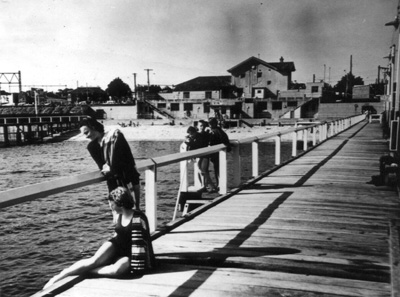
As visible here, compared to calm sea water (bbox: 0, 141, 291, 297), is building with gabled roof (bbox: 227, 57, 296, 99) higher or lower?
higher

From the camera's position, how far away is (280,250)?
4449mm

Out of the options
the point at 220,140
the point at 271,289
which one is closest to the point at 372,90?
the point at 220,140

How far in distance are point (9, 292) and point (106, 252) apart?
830 centimetres

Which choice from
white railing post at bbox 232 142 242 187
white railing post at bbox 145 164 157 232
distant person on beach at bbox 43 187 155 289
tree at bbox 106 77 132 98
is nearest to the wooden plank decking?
distant person on beach at bbox 43 187 155 289

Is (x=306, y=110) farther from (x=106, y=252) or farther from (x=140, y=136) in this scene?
(x=106, y=252)

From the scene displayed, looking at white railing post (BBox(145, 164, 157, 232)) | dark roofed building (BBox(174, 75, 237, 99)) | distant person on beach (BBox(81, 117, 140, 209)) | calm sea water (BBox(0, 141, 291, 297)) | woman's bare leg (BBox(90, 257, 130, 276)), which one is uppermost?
dark roofed building (BBox(174, 75, 237, 99))

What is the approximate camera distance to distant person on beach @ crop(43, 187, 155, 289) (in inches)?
145

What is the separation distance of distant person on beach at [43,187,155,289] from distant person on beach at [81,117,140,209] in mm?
497

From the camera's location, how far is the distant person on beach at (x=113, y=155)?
14.0ft

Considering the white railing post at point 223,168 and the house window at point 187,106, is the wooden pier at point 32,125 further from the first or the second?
the white railing post at point 223,168

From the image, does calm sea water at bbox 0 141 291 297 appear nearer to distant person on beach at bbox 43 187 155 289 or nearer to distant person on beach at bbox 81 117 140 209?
distant person on beach at bbox 81 117 140 209

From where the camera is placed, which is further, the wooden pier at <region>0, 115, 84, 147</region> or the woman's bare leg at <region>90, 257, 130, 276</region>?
the wooden pier at <region>0, 115, 84, 147</region>

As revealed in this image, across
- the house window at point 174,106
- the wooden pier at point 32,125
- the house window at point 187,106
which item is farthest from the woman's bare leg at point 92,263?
the house window at point 174,106

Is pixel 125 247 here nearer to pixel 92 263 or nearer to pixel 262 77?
pixel 92 263
